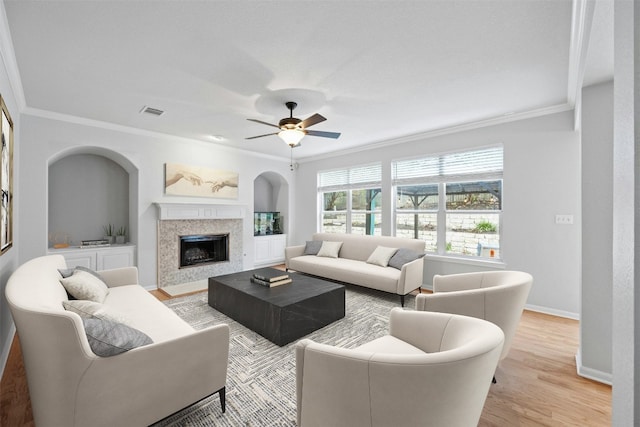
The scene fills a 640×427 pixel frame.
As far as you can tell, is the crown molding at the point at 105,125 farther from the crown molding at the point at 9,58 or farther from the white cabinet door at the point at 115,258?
the white cabinet door at the point at 115,258

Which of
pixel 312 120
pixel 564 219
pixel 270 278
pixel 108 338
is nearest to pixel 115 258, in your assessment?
pixel 270 278

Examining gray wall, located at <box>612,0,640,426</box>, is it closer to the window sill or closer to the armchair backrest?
the armchair backrest

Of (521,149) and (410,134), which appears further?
(410,134)

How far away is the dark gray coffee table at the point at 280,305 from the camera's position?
109 inches

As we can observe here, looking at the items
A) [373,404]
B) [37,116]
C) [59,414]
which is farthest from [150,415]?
[37,116]

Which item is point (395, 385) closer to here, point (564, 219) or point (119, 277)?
point (119, 277)

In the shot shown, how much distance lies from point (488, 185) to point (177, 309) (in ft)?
15.7

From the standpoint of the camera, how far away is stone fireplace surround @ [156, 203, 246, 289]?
4.84m

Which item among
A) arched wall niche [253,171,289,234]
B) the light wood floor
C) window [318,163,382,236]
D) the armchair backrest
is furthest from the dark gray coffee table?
arched wall niche [253,171,289,234]

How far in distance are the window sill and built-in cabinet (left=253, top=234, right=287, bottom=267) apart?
3561 millimetres

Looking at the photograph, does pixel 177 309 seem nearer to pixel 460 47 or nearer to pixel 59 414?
pixel 59 414

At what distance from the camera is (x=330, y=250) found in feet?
17.8

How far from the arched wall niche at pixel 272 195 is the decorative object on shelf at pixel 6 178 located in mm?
4552

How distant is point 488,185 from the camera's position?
4316mm
